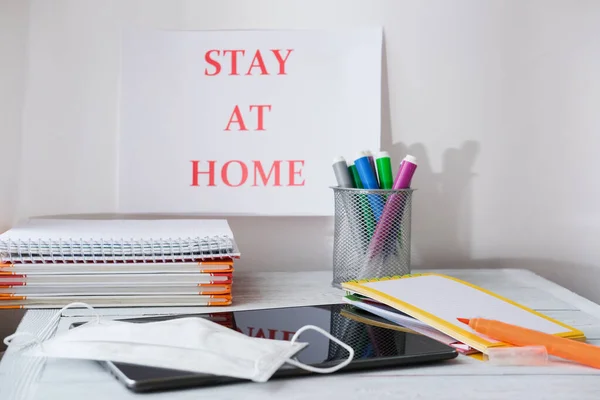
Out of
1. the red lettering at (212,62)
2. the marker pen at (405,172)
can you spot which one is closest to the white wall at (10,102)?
the red lettering at (212,62)

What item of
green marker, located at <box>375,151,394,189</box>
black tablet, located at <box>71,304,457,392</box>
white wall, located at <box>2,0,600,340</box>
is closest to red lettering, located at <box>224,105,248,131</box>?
white wall, located at <box>2,0,600,340</box>

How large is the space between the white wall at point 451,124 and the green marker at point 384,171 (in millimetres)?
157

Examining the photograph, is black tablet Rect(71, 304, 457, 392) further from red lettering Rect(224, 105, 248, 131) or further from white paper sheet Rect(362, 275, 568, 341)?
red lettering Rect(224, 105, 248, 131)

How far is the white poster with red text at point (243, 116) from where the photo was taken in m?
0.98

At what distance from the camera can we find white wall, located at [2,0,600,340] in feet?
3.21

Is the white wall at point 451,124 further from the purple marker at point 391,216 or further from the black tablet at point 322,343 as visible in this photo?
the black tablet at point 322,343

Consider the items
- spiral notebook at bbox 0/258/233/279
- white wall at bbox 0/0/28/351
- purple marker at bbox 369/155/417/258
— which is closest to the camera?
spiral notebook at bbox 0/258/233/279

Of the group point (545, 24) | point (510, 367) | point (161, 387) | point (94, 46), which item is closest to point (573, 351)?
point (510, 367)

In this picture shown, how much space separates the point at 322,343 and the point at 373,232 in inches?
10.4

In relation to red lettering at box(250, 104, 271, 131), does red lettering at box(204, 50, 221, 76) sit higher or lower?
higher

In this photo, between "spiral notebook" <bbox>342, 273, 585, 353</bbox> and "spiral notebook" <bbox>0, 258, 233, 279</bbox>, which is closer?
"spiral notebook" <bbox>342, 273, 585, 353</bbox>

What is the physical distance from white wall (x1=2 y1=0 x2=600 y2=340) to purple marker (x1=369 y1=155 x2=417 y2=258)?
17 centimetres

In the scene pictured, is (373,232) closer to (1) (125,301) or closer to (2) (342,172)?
(2) (342,172)

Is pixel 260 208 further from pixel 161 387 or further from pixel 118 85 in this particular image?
pixel 161 387
